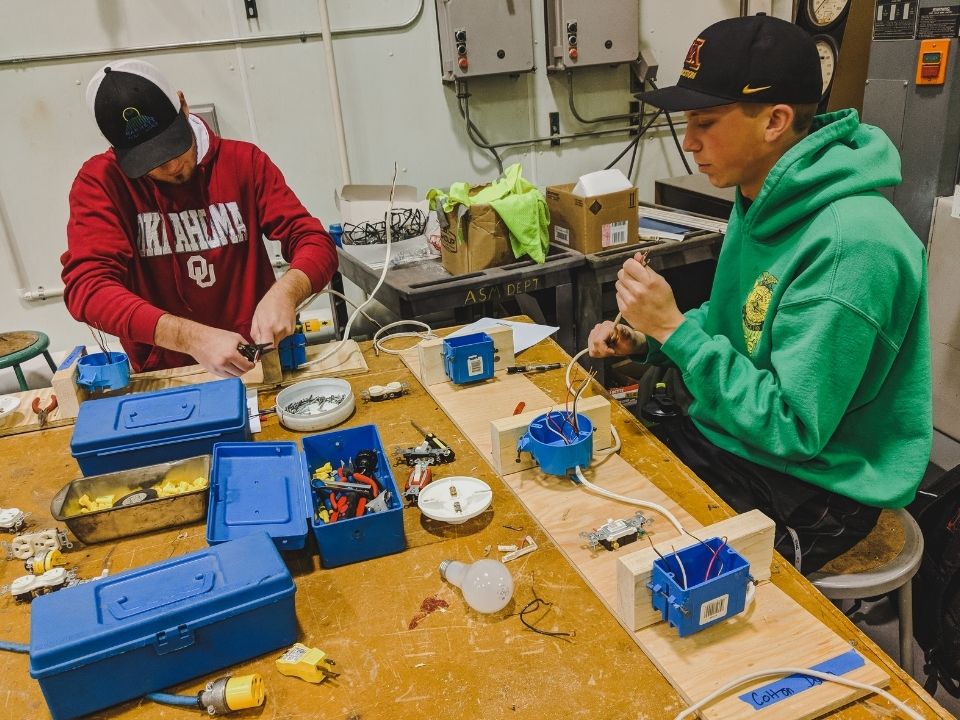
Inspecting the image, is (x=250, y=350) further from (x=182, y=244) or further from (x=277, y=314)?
(x=182, y=244)

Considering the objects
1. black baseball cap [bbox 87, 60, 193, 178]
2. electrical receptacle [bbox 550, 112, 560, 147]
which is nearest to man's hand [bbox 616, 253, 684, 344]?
black baseball cap [bbox 87, 60, 193, 178]

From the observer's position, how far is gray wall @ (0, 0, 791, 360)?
115 inches

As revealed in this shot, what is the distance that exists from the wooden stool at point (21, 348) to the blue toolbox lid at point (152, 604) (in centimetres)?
191

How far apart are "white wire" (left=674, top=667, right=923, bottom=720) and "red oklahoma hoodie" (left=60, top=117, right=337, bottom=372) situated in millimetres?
1443

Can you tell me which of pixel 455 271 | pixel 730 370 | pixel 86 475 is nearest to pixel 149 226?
pixel 86 475

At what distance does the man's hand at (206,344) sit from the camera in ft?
5.26

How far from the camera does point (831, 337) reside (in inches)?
42.8

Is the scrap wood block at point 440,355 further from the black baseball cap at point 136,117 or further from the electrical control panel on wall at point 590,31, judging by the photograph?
the electrical control panel on wall at point 590,31

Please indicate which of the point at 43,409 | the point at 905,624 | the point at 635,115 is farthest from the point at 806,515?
the point at 635,115

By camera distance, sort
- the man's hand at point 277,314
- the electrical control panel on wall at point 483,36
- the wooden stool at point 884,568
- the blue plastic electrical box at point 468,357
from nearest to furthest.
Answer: the wooden stool at point 884,568 → the blue plastic electrical box at point 468,357 → the man's hand at point 277,314 → the electrical control panel on wall at point 483,36

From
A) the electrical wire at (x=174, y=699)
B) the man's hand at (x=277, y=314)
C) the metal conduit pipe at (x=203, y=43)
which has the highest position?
the metal conduit pipe at (x=203, y=43)

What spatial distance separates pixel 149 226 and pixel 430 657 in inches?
59.8

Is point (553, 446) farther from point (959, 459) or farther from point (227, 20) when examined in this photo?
point (227, 20)

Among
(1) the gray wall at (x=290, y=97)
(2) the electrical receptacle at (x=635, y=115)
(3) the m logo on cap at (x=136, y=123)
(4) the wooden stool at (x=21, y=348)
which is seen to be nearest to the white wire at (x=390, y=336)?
(3) the m logo on cap at (x=136, y=123)
